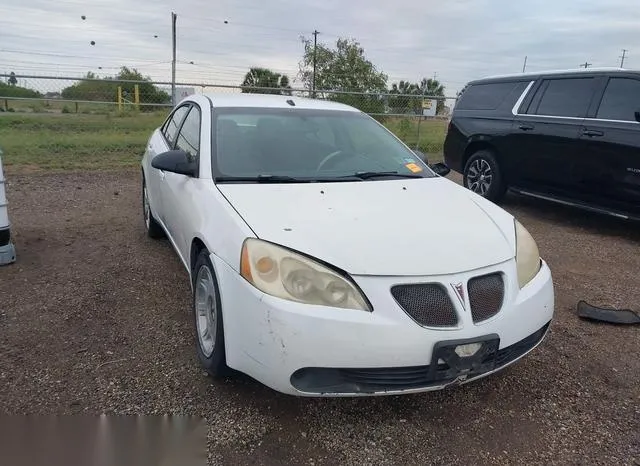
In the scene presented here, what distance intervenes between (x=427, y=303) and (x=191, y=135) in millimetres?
2313

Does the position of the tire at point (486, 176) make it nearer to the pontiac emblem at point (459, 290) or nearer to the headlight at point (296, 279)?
the pontiac emblem at point (459, 290)

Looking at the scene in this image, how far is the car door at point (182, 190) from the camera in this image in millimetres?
3283

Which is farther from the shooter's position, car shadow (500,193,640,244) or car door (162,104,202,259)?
car shadow (500,193,640,244)

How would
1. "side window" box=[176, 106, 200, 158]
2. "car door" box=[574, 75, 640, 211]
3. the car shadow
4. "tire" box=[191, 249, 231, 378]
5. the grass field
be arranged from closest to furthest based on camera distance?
"tire" box=[191, 249, 231, 378], "side window" box=[176, 106, 200, 158], "car door" box=[574, 75, 640, 211], the car shadow, the grass field

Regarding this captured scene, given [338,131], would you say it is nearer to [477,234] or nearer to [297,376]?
[477,234]

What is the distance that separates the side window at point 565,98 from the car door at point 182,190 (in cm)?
451

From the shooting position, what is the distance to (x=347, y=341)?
6.98ft

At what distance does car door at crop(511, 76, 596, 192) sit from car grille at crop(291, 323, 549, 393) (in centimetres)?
478

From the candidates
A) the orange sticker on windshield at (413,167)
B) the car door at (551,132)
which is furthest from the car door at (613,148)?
the orange sticker on windshield at (413,167)

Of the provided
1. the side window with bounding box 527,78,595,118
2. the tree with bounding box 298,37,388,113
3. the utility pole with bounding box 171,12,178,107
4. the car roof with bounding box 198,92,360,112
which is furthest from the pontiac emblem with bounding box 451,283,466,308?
the tree with bounding box 298,37,388,113

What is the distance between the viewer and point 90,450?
2.23m

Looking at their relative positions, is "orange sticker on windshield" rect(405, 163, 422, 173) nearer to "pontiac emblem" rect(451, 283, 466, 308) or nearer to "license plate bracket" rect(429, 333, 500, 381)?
"pontiac emblem" rect(451, 283, 466, 308)

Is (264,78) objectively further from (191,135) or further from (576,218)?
(191,135)

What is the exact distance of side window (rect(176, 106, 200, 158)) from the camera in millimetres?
3504
